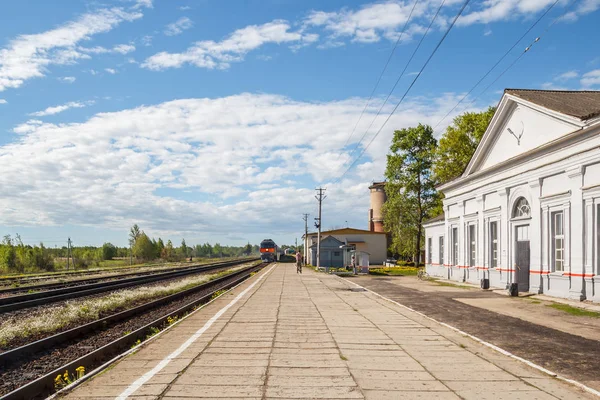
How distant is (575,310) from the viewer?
15.9 meters

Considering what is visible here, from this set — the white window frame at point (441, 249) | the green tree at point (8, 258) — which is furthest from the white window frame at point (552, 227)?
the green tree at point (8, 258)

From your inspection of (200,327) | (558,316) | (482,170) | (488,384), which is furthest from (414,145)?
(488,384)

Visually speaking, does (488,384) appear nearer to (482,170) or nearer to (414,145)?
(482,170)

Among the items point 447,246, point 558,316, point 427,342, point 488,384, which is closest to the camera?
point 488,384

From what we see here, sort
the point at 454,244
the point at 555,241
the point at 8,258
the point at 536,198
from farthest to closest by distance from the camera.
Result: the point at 8,258
the point at 454,244
the point at 536,198
the point at 555,241

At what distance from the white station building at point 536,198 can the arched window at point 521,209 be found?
1.6 inches

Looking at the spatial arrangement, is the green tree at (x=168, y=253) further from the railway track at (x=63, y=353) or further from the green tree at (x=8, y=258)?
the railway track at (x=63, y=353)

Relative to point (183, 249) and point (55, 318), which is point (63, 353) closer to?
point (55, 318)

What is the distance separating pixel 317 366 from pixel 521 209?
1791 cm

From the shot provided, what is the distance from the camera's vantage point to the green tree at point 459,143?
160ft

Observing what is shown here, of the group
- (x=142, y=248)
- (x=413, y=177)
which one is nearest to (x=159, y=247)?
(x=142, y=248)

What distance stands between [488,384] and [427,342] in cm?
335

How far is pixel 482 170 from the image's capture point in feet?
88.7

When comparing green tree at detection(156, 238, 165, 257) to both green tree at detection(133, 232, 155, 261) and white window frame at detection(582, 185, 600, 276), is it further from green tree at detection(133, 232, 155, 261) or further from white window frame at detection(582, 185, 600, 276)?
white window frame at detection(582, 185, 600, 276)
